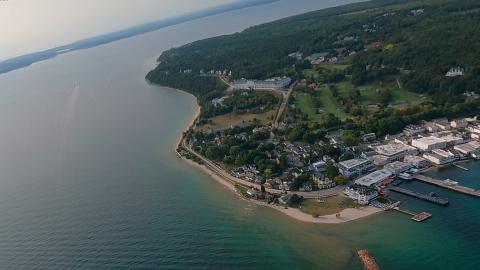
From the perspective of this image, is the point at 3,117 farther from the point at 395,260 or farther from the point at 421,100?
the point at 395,260

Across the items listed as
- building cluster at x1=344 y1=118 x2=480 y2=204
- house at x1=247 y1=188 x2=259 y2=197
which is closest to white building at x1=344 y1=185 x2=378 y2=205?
A: building cluster at x1=344 y1=118 x2=480 y2=204

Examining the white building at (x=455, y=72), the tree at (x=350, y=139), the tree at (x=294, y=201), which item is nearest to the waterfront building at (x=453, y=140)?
the tree at (x=350, y=139)

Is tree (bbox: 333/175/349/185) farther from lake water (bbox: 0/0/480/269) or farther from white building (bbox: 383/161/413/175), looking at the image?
lake water (bbox: 0/0/480/269)

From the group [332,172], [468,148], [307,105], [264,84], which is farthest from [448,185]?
[264,84]

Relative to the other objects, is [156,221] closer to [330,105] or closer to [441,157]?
[441,157]

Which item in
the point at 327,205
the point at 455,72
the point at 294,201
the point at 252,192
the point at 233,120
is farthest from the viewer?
the point at 233,120

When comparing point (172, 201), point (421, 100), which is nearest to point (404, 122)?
point (421, 100)
